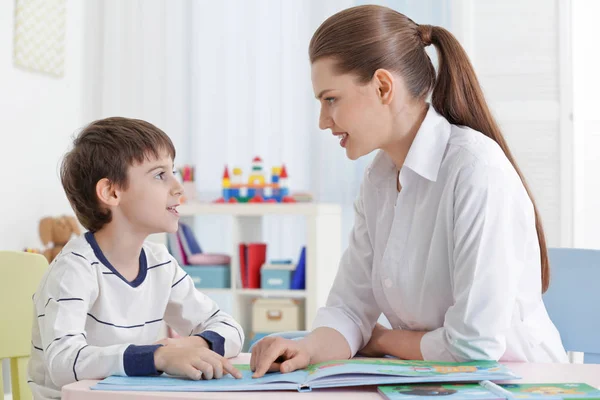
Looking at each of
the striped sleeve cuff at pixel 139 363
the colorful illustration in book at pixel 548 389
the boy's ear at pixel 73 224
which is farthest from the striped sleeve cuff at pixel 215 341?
the boy's ear at pixel 73 224

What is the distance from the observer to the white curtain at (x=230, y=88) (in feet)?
13.2

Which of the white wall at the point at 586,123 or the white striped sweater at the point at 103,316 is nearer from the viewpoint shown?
the white striped sweater at the point at 103,316

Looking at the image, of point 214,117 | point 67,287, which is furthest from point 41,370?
point 214,117

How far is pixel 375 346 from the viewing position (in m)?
1.35

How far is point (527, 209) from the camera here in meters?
1.28

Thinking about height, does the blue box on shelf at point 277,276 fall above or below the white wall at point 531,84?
below

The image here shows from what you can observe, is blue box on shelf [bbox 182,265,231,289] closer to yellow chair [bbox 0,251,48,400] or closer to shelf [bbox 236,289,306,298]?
shelf [bbox 236,289,306,298]

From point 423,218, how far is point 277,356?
39cm

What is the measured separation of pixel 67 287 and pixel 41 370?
0.58 ft

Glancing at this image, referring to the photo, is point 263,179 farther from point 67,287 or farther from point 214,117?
point 67,287

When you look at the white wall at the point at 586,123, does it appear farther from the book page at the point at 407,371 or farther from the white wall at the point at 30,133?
the book page at the point at 407,371

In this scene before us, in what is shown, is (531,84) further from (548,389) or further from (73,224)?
(548,389)

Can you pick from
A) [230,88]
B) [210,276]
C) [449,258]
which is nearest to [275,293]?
[210,276]

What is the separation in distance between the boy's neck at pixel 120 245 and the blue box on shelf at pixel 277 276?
2.13 m
